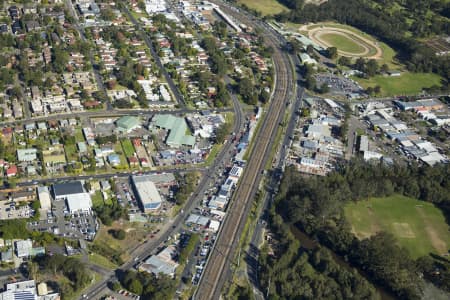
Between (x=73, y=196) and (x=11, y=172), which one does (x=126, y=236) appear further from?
(x=11, y=172)

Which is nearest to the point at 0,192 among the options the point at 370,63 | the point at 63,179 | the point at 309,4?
the point at 63,179

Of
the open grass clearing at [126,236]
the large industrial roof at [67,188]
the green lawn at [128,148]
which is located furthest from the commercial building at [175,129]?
the open grass clearing at [126,236]

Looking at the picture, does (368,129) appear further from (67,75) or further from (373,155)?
(67,75)

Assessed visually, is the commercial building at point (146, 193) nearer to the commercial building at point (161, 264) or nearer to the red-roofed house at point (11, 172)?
the commercial building at point (161, 264)

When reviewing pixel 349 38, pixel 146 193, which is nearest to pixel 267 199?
pixel 146 193

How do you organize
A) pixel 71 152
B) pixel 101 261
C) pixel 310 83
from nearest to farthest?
pixel 101 261 < pixel 71 152 < pixel 310 83

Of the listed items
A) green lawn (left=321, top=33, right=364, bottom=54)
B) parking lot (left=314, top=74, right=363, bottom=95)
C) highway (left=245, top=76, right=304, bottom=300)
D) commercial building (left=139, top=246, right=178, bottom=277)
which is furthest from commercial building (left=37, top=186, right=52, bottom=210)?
green lawn (left=321, top=33, right=364, bottom=54)

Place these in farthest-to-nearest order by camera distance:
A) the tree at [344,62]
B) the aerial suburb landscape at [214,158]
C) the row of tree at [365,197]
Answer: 1. the tree at [344,62]
2. the row of tree at [365,197]
3. the aerial suburb landscape at [214,158]
